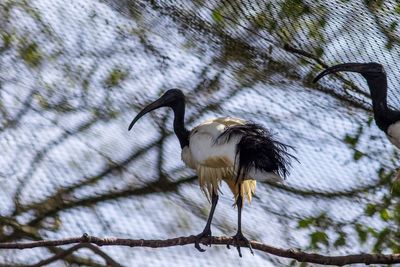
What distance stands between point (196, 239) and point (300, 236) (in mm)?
474

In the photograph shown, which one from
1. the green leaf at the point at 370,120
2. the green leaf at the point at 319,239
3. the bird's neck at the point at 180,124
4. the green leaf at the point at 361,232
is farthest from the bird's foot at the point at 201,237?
the green leaf at the point at 370,120

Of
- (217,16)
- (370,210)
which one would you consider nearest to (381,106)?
(370,210)

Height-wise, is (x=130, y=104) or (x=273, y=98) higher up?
(x=273, y=98)

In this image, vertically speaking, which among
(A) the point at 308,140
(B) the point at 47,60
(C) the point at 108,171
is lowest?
(C) the point at 108,171

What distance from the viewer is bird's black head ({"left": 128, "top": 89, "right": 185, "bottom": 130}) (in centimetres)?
279

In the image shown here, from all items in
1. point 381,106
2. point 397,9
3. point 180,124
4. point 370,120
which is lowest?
point 180,124

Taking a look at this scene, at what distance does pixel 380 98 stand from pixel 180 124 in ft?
1.73

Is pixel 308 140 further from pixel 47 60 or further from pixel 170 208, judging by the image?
pixel 47 60

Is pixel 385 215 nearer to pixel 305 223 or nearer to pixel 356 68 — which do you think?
pixel 305 223

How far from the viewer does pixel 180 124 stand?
2.76 metres

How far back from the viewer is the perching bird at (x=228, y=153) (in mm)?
2357

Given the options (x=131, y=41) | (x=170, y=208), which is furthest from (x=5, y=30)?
(x=170, y=208)

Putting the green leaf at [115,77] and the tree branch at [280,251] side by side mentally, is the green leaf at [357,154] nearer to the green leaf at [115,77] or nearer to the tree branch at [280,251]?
the tree branch at [280,251]

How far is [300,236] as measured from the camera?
2.92m
